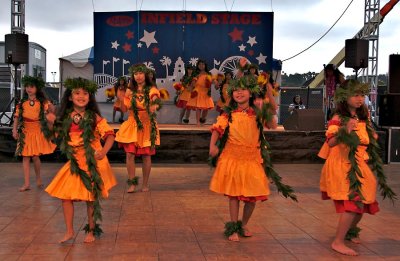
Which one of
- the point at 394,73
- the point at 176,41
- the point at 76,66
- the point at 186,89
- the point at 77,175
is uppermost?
the point at 176,41

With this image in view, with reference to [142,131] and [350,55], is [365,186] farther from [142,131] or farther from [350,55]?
[350,55]

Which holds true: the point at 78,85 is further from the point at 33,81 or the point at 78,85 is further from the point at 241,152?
the point at 33,81

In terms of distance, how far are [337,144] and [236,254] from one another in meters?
1.21

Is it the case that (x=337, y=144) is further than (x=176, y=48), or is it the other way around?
(x=176, y=48)

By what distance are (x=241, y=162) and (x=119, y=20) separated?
920 centimetres

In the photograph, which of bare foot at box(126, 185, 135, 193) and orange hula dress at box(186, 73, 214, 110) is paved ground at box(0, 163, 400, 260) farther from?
orange hula dress at box(186, 73, 214, 110)

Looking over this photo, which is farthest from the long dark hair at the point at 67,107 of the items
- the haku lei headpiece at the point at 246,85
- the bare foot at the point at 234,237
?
the bare foot at the point at 234,237

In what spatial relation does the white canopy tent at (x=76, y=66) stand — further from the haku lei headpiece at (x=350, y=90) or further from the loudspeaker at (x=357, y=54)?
the haku lei headpiece at (x=350, y=90)

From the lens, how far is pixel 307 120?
11.2 metres

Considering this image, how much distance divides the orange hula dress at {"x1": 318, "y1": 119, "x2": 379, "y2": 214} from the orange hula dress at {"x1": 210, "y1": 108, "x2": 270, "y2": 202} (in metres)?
0.58

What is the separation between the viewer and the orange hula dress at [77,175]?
14.7 ft

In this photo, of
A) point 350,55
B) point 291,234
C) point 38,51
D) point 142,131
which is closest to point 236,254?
point 291,234

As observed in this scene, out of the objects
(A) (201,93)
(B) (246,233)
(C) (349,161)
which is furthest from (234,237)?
(A) (201,93)

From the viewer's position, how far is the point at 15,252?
425 centimetres
